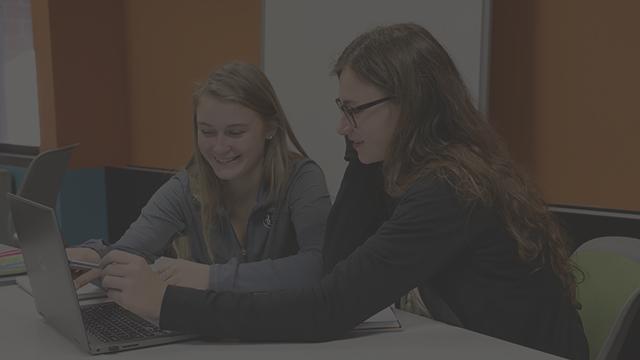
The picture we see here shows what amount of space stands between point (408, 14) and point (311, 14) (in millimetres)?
552

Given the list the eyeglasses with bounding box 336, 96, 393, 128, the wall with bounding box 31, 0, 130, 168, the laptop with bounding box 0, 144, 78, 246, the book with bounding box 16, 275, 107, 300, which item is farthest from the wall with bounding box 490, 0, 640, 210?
the wall with bounding box 31, 0, 130, 168

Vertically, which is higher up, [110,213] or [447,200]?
[447,200]

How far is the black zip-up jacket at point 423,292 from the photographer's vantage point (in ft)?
4.45

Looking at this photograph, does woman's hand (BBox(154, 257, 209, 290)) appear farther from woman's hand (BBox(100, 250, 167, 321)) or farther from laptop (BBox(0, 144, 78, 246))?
laptop (BBox(0, 144, 78, 246))

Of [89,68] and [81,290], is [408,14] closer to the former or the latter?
[81,290]

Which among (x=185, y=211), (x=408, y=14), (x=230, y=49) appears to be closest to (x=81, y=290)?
(x=185, y=211)

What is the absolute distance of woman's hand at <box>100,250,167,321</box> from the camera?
137 centimetres

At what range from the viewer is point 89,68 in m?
4.45

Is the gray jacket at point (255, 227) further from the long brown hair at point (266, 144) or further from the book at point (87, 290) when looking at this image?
the book at point (87, 290)

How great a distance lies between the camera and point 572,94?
261cm

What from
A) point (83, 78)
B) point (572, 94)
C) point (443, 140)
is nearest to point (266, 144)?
point (443, 140)

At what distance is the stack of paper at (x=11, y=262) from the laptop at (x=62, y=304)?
412 millimetres

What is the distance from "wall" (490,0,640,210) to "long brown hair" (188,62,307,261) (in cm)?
98

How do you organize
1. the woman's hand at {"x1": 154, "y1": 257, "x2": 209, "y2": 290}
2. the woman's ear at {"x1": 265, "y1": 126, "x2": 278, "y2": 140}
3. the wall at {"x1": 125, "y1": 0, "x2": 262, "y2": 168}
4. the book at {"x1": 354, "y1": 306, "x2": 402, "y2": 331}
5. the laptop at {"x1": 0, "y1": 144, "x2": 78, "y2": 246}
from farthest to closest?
the wall at {"x1": 125, "y1": 0, "x2": 262, "y2": 168}
the laptop at {"x1": 0, "y1": 144, "x2": 78, "y2": 246}
the woman's ear at {"x1": 265, "y1": 126, "x2": 278, "y2": 140}
the woman's hand at {"x1": 154, "y1": 257, "x2": 209, "y2": 290}
the book at {"x1": 354, "y1": 306, "x2": 402, "y2": 331}
